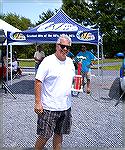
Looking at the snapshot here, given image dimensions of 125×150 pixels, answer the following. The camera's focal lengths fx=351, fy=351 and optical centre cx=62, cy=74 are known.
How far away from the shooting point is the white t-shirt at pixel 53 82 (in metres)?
4.34

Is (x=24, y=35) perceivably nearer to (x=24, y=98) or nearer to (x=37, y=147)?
(x=24, y=98)

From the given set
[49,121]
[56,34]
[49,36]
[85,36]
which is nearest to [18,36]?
[49,36]

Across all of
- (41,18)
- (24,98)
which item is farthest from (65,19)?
(41,18)

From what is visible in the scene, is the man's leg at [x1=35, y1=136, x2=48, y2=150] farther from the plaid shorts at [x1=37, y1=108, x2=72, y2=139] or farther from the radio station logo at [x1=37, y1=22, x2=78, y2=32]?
the radio station logo at [x1=37, y1=22, x2=78, y2=32]

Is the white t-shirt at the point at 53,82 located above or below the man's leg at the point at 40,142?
above

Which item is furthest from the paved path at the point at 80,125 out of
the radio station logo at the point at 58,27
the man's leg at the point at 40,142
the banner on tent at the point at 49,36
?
the radio station logo at the point at 58,27

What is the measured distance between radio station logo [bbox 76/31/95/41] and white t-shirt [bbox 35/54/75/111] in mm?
7011

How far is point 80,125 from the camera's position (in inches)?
279

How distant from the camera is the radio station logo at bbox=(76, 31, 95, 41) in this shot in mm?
11321

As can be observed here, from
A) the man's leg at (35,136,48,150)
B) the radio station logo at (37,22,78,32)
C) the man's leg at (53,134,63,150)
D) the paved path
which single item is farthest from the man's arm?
the radio station logo at (37,22,78,32)

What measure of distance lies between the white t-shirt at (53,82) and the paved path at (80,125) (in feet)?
4.31

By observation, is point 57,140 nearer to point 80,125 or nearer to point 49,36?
point 80,125

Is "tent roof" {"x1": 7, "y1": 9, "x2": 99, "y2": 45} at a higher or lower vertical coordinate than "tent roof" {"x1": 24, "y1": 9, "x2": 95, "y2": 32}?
lower

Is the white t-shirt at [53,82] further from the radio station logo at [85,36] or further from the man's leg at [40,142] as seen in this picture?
the radio station logo at [85,36]
